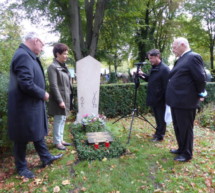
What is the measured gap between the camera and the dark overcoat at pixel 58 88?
3545 mm

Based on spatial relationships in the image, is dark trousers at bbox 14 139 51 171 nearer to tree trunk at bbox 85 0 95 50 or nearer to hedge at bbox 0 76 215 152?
hedge at bbox 0 76 215 152

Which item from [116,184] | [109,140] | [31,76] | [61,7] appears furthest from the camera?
[61,7]

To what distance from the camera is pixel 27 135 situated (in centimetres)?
269

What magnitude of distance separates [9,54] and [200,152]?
14.5 feet

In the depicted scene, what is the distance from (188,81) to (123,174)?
5.91 ft

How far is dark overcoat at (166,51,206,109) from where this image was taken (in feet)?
9.98

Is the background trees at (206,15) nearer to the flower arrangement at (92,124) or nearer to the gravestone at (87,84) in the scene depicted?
the gravestone at (87,84)

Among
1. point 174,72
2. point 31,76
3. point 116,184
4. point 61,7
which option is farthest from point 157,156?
point 61,7

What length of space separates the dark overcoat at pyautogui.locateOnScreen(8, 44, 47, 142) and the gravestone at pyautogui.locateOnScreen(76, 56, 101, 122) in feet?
8.77

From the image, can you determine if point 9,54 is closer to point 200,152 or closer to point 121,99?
point 121,99

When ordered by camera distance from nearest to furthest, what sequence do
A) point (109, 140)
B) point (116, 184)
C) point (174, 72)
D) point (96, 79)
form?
point (116, 184) → point (174, 72) → point (109, 140) → point (96, 79)

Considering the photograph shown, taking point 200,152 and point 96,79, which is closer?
point 200,152

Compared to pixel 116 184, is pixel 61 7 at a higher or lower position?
higher

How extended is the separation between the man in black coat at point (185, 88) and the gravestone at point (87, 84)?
263 cm
